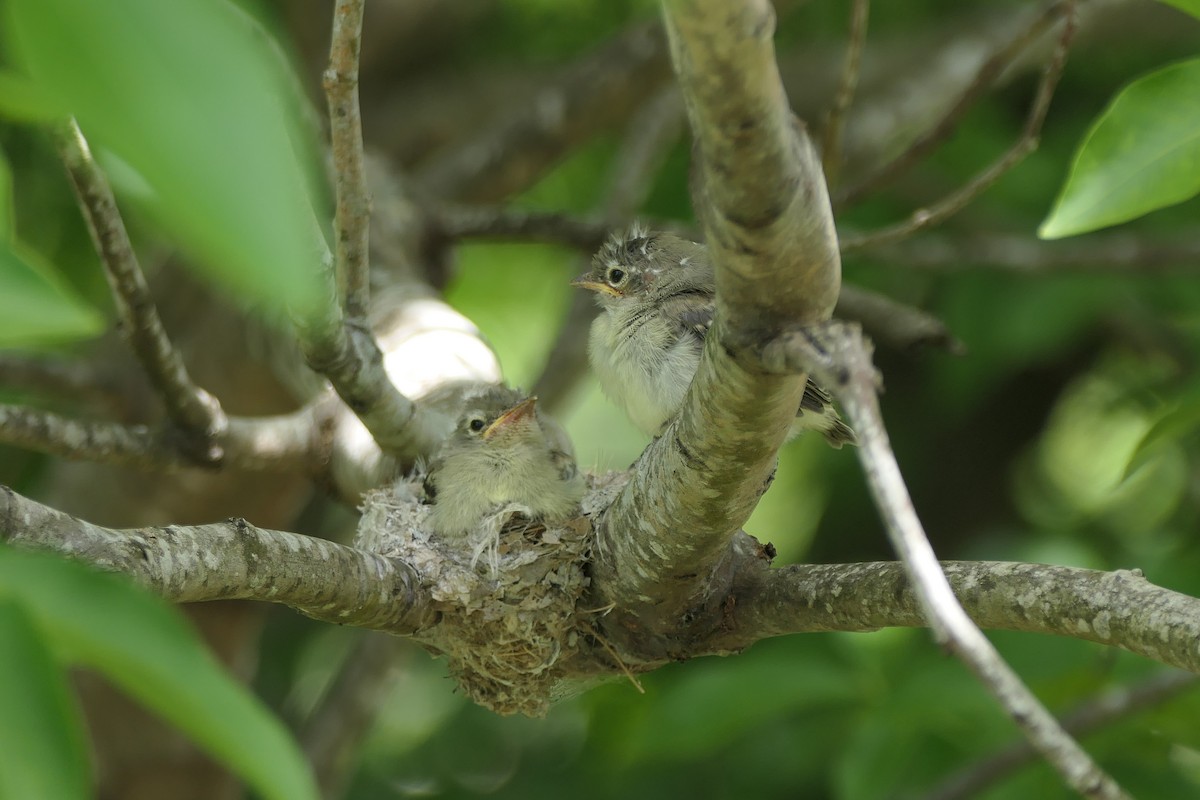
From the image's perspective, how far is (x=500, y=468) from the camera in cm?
443

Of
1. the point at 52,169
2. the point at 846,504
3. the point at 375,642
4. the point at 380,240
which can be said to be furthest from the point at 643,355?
the point at 52,169

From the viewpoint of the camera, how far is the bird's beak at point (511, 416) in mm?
4508

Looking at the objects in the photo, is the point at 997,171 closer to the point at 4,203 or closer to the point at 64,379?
the point at 4,203

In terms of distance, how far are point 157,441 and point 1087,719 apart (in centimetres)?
310

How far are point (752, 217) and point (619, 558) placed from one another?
139 centimetres

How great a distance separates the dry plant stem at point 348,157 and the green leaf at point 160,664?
188 cm

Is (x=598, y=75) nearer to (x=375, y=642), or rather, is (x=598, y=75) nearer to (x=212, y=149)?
(x=375, y=642)

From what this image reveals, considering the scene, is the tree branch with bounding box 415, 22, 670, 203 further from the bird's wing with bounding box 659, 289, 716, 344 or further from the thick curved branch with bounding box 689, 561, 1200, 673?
the thick curved branch with bounding box 689, 561, 1200, 673

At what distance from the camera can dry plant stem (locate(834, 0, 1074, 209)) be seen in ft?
12.9

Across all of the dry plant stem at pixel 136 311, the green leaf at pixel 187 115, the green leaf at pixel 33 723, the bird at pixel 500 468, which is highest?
the bird at pixel 500 468

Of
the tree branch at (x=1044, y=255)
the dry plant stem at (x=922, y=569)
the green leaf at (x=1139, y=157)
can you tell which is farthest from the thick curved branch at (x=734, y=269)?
the tree branch at (x=1044, y=255)

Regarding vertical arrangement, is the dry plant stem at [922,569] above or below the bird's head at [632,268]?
below

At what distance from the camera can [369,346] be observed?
3.24 m

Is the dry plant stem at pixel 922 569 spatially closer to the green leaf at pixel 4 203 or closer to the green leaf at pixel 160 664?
the green leaf at pixel 160 664
